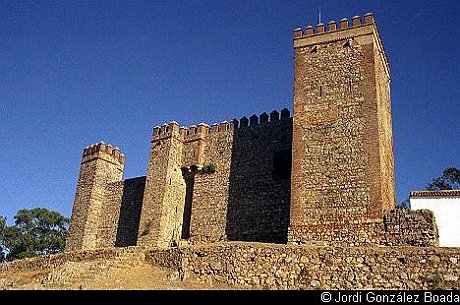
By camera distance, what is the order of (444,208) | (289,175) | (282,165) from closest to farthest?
(444,208)
(289,175)
(282,165)

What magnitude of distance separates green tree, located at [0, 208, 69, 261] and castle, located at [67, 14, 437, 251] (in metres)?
14.5

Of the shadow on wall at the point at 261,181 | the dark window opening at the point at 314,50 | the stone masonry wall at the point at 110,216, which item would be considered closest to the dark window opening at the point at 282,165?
the shadow on wall at the point at 261,181

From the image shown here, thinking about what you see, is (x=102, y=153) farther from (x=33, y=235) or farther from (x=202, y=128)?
(x=33, y=235)

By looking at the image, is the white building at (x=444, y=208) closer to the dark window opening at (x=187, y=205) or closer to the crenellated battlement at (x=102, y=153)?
the dark window opening at (x=187, y=205)

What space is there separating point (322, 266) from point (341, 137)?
579 centimetres

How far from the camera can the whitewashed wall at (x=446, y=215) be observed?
1890 cm

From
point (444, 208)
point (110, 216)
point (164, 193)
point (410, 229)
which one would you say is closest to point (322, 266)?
point (410, 229)

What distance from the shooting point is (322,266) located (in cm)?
1377

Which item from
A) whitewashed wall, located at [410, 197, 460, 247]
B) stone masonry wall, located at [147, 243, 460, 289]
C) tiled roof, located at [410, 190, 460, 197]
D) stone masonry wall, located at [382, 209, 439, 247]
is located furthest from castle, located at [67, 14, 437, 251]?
stone masonry wall, located at [147, 243, 460, 289]

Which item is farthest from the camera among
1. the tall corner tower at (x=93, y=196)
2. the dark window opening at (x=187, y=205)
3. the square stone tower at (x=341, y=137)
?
the tall corner tower at (x=93, y=196)

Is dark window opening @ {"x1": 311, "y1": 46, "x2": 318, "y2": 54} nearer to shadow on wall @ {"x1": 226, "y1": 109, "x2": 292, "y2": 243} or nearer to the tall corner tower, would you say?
shadow on wall @ {"x1": 226, "y1": 109, "x2": 292, "y2": 243}

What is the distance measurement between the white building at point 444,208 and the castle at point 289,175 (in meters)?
1.78
